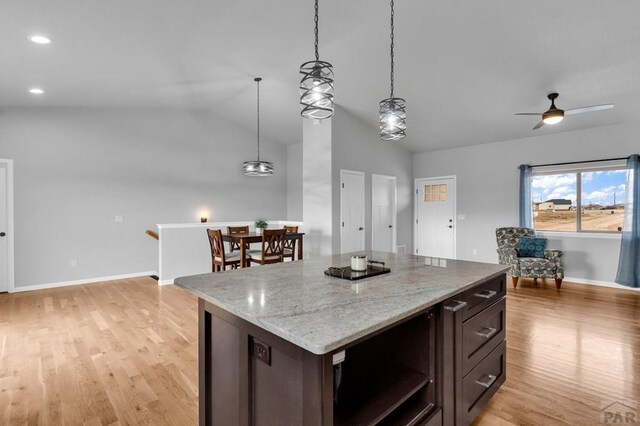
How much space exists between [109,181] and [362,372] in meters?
5.91

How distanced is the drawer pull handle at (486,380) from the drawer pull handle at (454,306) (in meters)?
0.56

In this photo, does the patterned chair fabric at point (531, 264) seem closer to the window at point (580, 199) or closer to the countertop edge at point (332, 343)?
the window at point (580, 199)

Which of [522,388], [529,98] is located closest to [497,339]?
[522,388]

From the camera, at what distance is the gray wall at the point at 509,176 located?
5113mm

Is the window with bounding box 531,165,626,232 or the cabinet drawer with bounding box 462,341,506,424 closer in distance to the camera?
the cabinet drawer with bounding box 462,341,506,424

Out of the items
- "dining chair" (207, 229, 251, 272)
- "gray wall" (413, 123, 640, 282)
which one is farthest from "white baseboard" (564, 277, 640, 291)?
Answer: "dining chair" (207, 229, 251, 272)

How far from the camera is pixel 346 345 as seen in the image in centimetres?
107

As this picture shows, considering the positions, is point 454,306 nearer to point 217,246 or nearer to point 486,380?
point 486,380

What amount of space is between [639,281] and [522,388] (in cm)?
401

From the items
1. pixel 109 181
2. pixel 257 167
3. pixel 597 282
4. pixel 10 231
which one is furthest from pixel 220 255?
pixel 597 282

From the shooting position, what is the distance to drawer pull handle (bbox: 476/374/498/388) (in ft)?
6.11

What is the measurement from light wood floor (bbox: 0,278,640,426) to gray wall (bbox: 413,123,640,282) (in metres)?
0.89

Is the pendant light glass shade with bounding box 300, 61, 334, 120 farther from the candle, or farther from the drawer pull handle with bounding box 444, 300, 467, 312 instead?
the drawer pull handle with bounding box 444, 300, 467, 312

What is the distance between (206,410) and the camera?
5.05ft
